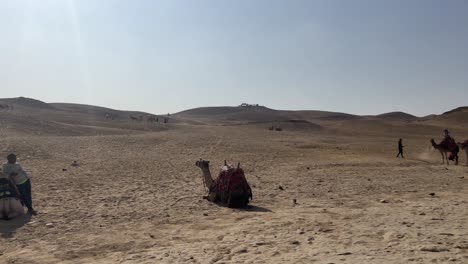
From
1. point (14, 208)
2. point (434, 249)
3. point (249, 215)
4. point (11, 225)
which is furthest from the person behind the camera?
point (249, 215)

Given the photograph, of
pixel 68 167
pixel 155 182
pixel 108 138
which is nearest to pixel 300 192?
pixel 155 182

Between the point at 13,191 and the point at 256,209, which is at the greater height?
the point at 13,191

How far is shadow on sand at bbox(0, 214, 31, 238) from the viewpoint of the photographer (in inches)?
364

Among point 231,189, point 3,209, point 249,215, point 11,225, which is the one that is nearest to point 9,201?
point 3,209

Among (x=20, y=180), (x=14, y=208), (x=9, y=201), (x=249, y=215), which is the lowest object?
(x=249, y=215)

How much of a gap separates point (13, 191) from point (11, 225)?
968 millimetres

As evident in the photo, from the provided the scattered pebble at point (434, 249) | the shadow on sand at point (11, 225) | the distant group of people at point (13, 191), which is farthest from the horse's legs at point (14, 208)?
the scattered pebble at point (434, 249)

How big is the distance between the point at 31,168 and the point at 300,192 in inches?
422

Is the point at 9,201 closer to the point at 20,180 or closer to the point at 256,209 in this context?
the point at 20,180

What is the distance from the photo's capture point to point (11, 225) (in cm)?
987

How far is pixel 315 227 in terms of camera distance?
8.98m

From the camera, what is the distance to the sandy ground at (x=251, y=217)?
7.44 m

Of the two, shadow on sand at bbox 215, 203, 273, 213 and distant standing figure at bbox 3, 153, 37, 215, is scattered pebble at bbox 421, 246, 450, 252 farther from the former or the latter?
distant standing figure at bbox 3, 153, 37, 215

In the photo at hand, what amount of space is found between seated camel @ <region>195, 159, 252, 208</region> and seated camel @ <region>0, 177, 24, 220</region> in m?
4.42
